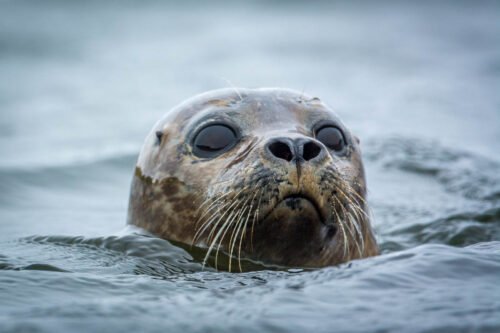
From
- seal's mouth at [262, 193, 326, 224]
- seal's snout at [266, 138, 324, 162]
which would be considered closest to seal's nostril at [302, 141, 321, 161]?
seal's snout at [266, 138, 324, 162]

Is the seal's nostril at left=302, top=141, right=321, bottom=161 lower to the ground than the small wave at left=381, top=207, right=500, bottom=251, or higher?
lower

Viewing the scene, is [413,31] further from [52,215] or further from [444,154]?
[52,215]

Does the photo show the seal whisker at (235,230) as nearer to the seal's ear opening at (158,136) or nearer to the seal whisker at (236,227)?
the seal whisker at (236,227)

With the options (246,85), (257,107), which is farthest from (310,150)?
(246,85)

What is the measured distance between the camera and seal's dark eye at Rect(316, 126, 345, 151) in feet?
16.8

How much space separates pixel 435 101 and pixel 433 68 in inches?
78.6

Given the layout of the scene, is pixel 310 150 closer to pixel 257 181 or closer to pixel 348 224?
pixel 257 181

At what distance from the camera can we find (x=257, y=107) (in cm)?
514

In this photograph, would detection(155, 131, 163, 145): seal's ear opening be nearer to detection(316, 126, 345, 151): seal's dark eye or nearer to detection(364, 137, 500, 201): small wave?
detection(316, 126, 345, 151): seal's dark eye

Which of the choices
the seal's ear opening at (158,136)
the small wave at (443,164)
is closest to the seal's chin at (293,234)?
the seal's ear opening at (158,136)

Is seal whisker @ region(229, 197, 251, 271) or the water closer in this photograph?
the water

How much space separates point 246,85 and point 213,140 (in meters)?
8.30

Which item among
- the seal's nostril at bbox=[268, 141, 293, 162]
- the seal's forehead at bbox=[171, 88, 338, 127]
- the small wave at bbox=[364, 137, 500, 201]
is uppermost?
the small wave at bbox=[364, 137, 500, 201]

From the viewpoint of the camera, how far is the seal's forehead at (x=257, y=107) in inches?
200
